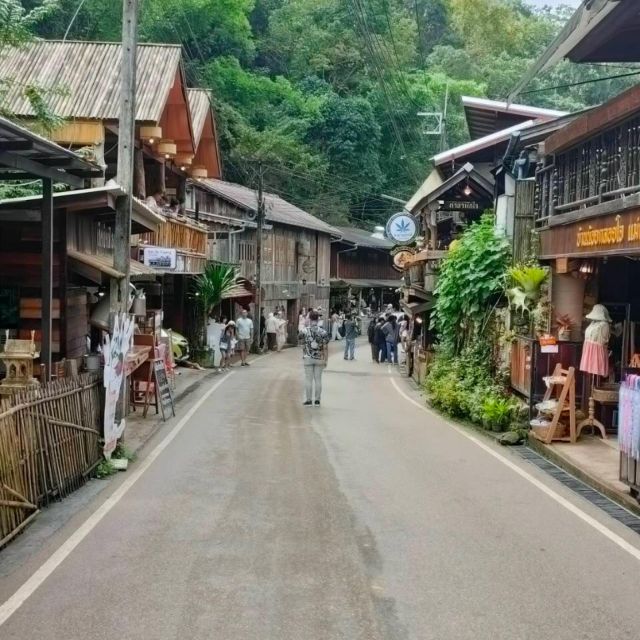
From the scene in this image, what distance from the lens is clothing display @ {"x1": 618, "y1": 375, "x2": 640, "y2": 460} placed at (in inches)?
366

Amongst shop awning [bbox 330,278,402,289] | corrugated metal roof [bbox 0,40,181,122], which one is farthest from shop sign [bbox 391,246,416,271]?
shop awning [bbox 330,278,402,289]

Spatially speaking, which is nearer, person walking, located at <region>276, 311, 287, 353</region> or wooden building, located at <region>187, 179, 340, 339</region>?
wooden building, located at <region>187, 179, 340, 339</region>

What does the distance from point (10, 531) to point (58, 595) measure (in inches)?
65.2

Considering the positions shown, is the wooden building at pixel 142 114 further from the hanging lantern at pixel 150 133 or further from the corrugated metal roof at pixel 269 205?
the corrugated metal roof at pixel 269 205

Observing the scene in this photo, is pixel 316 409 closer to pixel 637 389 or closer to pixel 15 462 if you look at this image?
pixel 637 389

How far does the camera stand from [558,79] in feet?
175

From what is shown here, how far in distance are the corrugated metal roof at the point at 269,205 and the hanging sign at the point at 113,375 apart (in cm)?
2245

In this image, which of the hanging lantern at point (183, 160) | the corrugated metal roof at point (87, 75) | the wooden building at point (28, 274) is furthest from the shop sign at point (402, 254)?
the wooden building at point (28, 274)

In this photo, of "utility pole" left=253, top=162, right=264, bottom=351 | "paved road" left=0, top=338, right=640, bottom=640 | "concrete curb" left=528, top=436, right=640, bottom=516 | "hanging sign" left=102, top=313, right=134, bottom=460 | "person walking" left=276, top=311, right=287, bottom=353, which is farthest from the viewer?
"person walking" left=276, top=311, right=287, bottom=353

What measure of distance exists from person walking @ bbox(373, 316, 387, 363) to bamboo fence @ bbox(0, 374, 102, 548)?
25450mm

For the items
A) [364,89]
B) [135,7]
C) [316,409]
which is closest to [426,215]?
[316,409]

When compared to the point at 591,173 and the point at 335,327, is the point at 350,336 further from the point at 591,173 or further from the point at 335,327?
the point at 591,173

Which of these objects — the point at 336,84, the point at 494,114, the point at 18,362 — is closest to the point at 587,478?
the point at 18,362

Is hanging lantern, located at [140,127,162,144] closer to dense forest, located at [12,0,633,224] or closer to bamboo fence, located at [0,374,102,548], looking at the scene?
bamboo fence, located at [0,374,102,548]
